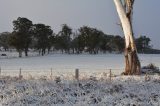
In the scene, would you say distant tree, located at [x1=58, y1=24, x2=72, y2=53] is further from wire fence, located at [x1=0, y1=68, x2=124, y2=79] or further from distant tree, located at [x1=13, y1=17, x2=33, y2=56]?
wire fence, located at [x1=0, y1=68, x2=124, y2=79]

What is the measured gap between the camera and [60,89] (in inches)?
552

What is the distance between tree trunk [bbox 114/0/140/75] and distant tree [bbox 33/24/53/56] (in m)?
109

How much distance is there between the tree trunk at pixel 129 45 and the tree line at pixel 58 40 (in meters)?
94.2

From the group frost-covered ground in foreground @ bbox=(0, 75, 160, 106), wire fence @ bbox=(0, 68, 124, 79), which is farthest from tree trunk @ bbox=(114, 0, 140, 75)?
frost-covered ground in foreground @ bbox=(0, 75, 160, 106)

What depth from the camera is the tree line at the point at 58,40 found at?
399ft

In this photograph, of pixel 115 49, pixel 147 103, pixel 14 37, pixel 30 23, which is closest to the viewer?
pixel 147 103

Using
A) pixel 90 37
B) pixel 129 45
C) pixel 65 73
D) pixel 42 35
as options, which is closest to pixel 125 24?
pixel 129 45

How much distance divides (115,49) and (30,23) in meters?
65.3

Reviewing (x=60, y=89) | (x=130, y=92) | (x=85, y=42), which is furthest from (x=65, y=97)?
(x=85, y=42)

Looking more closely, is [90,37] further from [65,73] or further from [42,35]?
[65,73]

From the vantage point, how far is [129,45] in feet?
91.6

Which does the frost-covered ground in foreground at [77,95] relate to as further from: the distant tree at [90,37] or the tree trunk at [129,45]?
the distant tree at [90,37]

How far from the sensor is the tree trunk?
27.3 meters

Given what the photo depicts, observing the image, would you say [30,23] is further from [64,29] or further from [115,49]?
[115,49]
